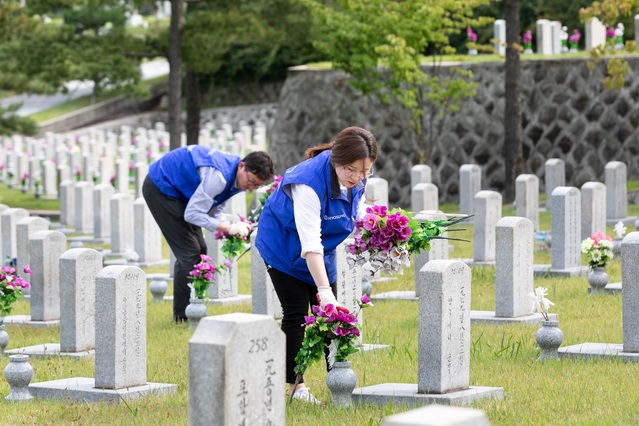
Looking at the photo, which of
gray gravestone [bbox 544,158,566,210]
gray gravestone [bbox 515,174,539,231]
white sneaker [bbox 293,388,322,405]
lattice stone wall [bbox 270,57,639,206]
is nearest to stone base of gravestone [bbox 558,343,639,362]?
white sneaker [bbox 293,388,322,405]

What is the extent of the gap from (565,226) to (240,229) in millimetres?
4232

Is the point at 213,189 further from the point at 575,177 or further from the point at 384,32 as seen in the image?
the point at 575,177

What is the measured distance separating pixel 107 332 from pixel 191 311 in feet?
8.51

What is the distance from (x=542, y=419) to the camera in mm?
7055

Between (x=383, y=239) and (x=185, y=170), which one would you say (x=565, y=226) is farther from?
(x=383, y=239)

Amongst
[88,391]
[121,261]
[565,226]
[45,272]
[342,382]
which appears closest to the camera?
[342,382]

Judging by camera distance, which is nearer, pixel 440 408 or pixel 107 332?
pixel 440 408

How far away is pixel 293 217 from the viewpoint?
733cm

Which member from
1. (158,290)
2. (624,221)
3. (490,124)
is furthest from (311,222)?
(490,124)

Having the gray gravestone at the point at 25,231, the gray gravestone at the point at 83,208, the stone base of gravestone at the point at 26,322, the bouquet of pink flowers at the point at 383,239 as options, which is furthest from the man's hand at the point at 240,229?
the gray gravestone at the point at 83,208

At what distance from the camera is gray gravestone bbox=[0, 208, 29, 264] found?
1455 centimetres

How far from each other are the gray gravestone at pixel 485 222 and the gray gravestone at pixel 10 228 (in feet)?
17.3

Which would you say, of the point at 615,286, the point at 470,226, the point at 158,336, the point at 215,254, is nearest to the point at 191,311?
the point at 158,336

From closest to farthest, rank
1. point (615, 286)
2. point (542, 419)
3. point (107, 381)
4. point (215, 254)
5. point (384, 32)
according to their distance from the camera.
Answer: point (542, 419) → point (107, 381) → point (615, 286) → point (215, 254) → point (384, 32)
